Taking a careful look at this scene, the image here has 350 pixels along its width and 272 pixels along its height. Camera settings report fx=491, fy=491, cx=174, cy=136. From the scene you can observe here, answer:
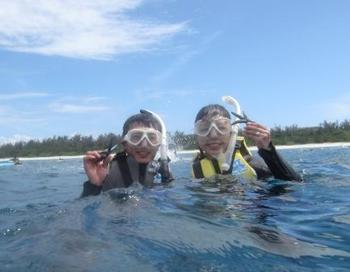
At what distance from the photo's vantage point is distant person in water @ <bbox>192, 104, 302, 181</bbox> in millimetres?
5754

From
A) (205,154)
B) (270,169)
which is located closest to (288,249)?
(270,169)

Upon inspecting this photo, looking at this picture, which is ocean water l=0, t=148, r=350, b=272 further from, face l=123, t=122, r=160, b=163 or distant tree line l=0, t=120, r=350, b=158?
distant tree line l=0, t=120, r=350, b=158

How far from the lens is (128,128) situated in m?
6.11

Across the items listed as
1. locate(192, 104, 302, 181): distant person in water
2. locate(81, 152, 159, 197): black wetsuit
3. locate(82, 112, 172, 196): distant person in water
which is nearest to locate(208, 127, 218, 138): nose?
locate(192, 104, 302, 181): distant person in water

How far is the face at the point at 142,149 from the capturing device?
5906mm

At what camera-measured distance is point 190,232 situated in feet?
11.5

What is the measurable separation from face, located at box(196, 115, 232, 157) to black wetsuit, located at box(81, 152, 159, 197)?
0.70 m

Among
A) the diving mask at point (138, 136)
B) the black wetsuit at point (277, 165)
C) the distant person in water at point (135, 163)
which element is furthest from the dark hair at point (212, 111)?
the black wetsuit at point (277, 165)

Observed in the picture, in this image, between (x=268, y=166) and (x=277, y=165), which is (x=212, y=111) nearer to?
(x=268, y=166)

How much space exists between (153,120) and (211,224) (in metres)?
2.69

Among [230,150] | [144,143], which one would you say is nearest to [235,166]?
[230,150]

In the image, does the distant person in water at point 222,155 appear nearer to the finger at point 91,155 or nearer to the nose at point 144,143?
the nose at point 144,143

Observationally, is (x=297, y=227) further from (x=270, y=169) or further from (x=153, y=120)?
(x=153, y=120)

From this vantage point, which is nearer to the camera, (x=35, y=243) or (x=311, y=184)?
(x=35, y=243)
